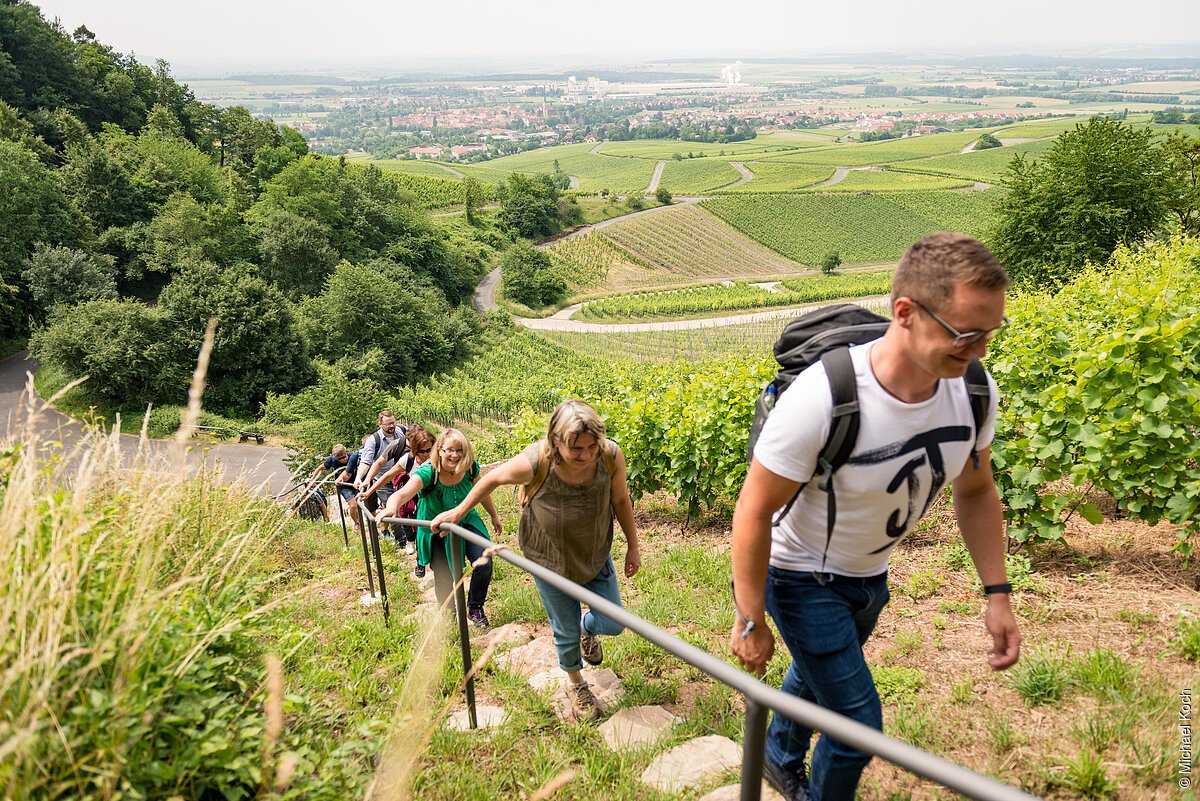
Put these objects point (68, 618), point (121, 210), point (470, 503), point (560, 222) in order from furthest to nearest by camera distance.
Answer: point (560, 222)
point (121, 210)
point (470, 503)
point (68, 618)

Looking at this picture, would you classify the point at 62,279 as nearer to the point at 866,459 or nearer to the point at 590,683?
the point at 590,683

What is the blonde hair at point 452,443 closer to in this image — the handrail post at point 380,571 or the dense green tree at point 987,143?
the handrail post at point 380,571

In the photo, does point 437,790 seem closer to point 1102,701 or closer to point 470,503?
point 470,503

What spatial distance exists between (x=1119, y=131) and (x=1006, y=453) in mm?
40460

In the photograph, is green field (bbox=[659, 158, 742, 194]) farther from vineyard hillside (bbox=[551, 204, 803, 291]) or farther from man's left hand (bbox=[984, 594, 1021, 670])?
man's left hand (bbox=[984, 594, 1021, 670])

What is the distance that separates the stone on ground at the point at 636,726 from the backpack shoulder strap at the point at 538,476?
116 centimetres

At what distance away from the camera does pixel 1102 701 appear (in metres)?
3.01

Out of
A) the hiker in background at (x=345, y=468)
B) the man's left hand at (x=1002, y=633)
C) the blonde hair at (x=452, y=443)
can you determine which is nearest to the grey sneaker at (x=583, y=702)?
the man's left hand at (x=1002, y=633)

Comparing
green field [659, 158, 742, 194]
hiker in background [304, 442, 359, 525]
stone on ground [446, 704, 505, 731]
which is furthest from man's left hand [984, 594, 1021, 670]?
green field [659, 158, 742, 194]

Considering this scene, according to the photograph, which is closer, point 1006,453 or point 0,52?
point 1006,453

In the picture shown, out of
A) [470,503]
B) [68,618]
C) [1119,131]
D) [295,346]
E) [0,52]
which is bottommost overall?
[295,346]

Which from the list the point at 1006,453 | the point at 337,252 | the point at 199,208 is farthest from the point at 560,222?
the point at 1006,453

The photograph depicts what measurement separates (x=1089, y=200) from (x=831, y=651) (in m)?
41.0

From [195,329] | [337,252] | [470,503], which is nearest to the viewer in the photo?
[470,503]
